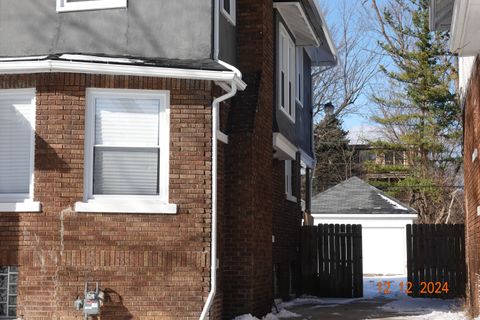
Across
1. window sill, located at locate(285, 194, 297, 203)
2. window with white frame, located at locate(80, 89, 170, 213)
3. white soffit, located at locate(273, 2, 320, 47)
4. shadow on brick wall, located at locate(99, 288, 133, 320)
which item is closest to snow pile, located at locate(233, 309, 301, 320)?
shadow on brick wall, located at locate(99, 288, 133, 320)

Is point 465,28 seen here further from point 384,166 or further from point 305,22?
point 384,166

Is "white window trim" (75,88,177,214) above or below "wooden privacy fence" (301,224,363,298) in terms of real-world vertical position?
above

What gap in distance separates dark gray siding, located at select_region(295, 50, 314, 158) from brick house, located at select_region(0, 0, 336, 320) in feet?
21.9

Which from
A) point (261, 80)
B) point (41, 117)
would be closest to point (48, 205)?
point (41, 117)

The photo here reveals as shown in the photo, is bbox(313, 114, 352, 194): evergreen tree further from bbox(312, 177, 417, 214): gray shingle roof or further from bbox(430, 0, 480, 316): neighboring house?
bbox(430, 0, 480, 316): neighboring house

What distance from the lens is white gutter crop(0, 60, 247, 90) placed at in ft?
31.4

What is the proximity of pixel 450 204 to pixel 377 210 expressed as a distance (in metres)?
7.49

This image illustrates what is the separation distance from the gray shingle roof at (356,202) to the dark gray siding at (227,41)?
17792mm

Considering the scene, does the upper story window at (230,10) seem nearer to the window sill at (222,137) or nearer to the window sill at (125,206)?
the window sill at (222,137)

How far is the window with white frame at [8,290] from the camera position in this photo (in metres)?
9.68

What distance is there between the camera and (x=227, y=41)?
453 inches

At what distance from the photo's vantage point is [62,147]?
962cm

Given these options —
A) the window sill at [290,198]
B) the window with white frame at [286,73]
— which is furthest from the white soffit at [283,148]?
the window sill at [290,198]

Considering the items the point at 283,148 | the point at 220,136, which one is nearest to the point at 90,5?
the point at 220,136
